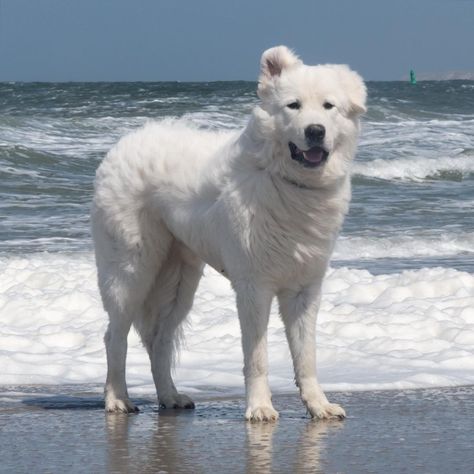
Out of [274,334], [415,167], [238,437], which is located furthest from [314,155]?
[415,167]

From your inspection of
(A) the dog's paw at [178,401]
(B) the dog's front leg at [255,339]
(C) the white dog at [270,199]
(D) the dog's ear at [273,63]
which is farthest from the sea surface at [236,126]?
(B) the dog's front leg at [255,339]

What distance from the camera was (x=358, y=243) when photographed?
14.0m

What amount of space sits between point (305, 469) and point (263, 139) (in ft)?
5.24

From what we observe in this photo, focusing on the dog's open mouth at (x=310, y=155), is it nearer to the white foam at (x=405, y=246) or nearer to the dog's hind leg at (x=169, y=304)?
the dog's hind leg at (x=169, y=304)

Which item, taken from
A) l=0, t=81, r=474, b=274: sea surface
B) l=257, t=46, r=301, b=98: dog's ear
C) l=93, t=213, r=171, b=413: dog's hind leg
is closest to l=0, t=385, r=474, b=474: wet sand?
l=93, t=213, r=171, b=413: dog's hind leg

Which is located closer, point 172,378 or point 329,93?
point 329,93

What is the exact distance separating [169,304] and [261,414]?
1.16m

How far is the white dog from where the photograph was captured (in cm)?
539

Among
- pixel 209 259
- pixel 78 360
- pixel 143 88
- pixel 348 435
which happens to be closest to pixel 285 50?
pixel 209 259

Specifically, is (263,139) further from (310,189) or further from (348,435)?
(348,435)

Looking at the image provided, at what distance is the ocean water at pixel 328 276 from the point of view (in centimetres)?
707

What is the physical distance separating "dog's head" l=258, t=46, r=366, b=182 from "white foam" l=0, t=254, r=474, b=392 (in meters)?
1.45

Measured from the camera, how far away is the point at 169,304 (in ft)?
21.0

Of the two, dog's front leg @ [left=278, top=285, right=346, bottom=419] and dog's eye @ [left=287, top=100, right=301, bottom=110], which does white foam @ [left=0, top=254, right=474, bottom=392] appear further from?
dog's eye @ [left=287, top=100, right=301, bottom=110]
